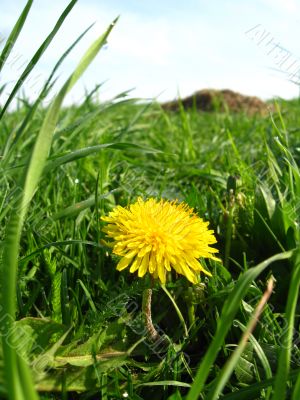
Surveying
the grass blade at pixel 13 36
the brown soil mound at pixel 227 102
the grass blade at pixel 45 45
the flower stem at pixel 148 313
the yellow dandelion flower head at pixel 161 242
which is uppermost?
the brown soil mound at pixel 227 102

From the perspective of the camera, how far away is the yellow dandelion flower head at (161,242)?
969 mm

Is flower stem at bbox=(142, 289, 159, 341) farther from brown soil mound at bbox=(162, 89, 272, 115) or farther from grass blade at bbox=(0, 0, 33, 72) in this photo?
brown soil mound at bbox=(162, 89, 272, 115)

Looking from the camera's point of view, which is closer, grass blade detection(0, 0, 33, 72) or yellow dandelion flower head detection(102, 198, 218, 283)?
yellow dandelion flower head detection(102, 198, 218, 283)

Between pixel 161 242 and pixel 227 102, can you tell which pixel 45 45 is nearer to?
pixel 161 242

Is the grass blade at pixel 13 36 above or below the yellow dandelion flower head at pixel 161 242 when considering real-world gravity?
above

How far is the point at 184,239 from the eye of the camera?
0.99 m

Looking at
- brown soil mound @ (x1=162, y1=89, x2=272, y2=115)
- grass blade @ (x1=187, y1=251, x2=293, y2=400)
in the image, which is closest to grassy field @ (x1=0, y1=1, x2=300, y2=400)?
grass blade @ (x1=187, y1=251, x2=293, y2=400)

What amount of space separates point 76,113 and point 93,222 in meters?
1.40

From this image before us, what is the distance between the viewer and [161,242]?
98 cm

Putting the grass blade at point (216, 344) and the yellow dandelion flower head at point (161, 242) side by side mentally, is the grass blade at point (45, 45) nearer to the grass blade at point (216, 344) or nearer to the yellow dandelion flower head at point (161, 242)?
the yellow dandelion flower head at point (161, 242)

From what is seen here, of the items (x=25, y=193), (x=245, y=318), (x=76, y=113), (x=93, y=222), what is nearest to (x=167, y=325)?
(x=245, y=318)

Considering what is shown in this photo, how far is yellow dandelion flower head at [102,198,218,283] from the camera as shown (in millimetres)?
969

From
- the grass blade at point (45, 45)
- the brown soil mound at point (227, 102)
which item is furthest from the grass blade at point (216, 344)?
the brown soil mound at point (227, 102)

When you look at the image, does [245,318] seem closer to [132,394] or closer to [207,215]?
[132,394]
